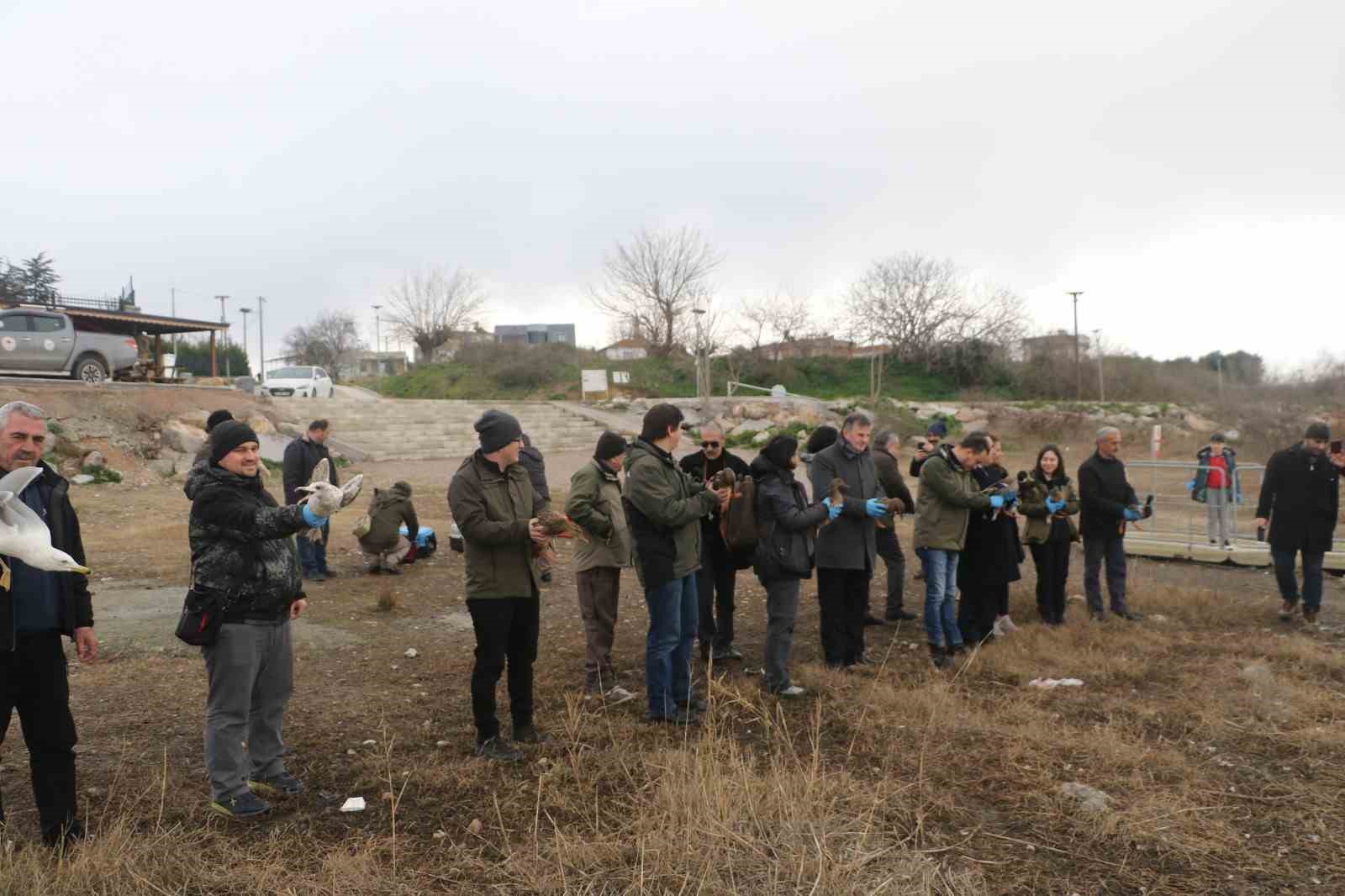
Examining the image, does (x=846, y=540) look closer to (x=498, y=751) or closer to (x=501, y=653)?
(x=501, y=653)

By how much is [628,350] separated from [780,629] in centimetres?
3991

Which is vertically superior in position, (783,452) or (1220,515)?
(783,452)

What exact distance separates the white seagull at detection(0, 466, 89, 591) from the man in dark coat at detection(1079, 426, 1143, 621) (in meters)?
6.97

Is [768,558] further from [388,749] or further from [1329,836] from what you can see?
[1329,836]

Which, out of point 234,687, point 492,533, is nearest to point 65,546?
point 234,687

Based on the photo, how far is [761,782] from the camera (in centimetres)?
373

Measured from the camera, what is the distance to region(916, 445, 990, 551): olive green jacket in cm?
608

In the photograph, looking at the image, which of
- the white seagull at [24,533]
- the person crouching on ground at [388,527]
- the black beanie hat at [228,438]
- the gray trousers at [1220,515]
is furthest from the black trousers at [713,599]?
the gray trousers at [1220,515]

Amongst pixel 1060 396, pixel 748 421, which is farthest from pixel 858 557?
pixel 1060 396

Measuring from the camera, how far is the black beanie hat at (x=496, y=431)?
426 centimetres

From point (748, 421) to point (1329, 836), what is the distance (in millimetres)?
24177

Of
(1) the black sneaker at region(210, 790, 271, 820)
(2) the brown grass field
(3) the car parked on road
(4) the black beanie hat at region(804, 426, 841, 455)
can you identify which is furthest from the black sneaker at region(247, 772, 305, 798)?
(3) the car parked on road

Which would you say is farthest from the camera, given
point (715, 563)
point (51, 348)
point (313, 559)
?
point (51, 348)

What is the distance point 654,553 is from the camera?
15.5 ft
